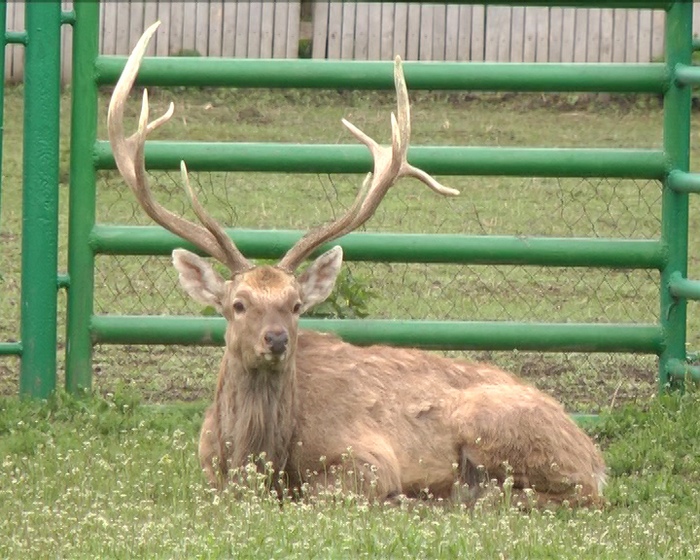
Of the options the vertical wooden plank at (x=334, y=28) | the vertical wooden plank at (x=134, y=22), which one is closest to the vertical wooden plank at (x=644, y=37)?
the vertical wooden plank at (x=334, y=28)

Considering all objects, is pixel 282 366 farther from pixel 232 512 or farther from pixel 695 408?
pixel 695 408

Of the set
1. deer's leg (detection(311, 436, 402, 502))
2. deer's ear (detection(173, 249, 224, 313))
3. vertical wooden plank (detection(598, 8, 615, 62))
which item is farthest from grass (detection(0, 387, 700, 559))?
vertical wooden plank (detection(598, 8, 615, 62))

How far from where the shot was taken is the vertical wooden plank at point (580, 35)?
72.0 ft

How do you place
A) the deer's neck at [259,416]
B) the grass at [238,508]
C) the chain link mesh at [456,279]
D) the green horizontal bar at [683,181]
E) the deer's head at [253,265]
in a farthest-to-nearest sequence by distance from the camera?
1. the chain link mesh at [456,279]
2. the green horizontal bar at [683,181]
3. the deer's neck at [259,416]
4. the deer's head at [253,265]
5. the grass at [238,508]

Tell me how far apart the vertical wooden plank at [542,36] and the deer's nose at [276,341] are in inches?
607

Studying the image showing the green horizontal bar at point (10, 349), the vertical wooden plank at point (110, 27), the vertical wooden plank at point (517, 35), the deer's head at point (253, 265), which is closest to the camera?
the deer's head at point (253, 265)

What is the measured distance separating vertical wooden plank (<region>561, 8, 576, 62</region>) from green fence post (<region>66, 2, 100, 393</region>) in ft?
45.3

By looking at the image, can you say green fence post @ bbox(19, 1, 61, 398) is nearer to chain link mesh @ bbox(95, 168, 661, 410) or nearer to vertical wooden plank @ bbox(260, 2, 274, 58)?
chain link mesh @ bbox(95, 168, 661, 410)

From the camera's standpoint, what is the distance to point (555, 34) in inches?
871

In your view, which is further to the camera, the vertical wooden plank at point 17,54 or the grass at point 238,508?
the vertical wooden plank at point 17,54

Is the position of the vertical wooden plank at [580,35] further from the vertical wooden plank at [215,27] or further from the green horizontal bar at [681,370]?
the green horizontal bar at [681,370]

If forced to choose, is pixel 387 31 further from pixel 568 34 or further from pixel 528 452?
pixel 528 452

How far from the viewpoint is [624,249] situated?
9.03m

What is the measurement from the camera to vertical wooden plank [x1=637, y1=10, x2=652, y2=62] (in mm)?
22109
